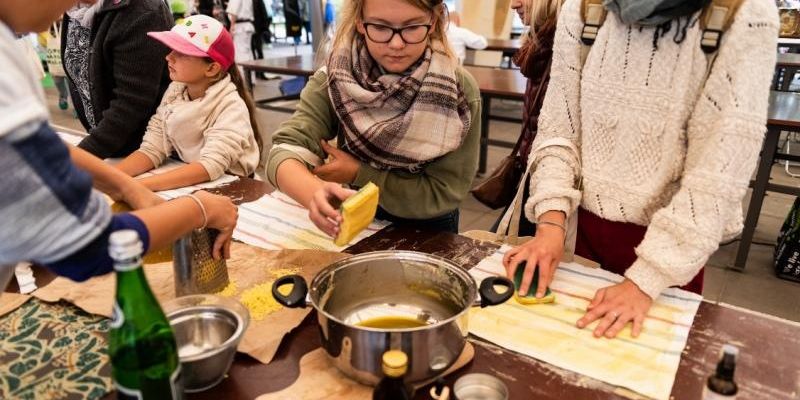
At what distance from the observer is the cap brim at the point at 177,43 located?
6.27ft

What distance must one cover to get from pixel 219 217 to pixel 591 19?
0.95 metres

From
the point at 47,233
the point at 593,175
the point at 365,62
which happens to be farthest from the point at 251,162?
the point at 47,233

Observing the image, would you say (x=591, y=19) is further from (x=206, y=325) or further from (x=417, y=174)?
(x=206, y=325)

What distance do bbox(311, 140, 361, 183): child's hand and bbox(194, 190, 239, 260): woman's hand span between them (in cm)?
43

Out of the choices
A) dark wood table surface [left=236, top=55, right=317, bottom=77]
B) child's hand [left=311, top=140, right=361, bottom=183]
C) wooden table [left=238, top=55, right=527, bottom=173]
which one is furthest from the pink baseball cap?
dark wood table surface [left=236, top=55, right=317, bottom=77]

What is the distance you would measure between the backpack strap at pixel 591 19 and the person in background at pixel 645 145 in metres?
0.01

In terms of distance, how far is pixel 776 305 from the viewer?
2.91 m

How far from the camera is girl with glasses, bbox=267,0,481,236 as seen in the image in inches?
56.7

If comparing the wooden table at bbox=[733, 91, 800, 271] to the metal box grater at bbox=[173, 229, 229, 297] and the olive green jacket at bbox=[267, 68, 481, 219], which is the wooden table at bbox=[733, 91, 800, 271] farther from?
the metal box grater at bbox=[173, 229, 229, 297]

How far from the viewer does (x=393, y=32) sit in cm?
140

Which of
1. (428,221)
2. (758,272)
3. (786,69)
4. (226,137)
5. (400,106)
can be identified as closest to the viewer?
(400,106)

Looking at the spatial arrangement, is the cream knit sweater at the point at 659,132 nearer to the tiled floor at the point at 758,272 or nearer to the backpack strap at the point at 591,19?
the backpack strap at the point at 591,19

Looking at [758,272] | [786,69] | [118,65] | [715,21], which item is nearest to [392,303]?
[715,21]

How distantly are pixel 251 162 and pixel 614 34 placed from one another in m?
1.43
